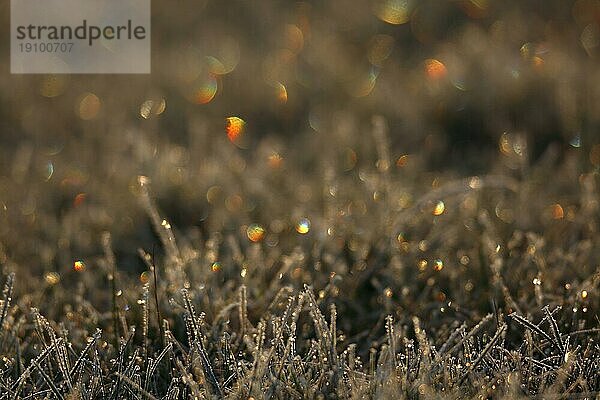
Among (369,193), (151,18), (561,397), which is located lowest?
(151,18)

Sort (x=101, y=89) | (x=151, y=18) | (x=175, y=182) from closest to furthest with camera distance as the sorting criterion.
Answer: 1. (x=175, y=182)
2. (x=101, y=89)
3. (x=151, y=18)

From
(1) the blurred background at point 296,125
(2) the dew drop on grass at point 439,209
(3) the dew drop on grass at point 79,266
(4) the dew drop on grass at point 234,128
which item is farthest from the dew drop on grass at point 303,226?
(4) the dew drop on grass at point 234,128

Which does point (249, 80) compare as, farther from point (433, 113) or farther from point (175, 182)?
point (175, 182)

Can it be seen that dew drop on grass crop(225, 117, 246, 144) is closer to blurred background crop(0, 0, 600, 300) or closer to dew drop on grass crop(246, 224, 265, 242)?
blurred background crop(0, 0, 600, 300)

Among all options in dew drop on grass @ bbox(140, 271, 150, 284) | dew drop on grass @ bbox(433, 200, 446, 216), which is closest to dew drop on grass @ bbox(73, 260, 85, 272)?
dew drop on grass @ bbox(140, 271, 150, 284)

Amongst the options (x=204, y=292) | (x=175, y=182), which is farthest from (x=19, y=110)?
(x=204, y=292)

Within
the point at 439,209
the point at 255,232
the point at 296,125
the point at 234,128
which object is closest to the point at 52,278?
the point at 255,232

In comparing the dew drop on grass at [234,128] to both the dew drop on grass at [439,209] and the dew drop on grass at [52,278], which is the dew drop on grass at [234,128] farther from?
the dew drop on grass at [52,278]
